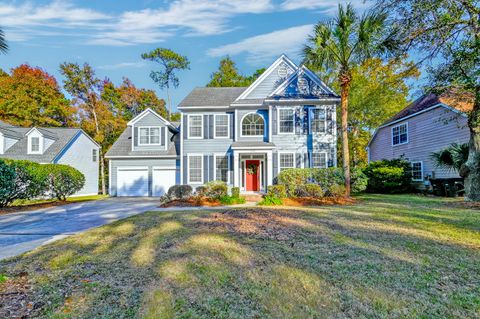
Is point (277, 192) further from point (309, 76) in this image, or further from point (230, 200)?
point (309, 76)

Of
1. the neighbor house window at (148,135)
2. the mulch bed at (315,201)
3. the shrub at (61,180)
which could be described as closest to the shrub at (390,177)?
the mulch bed at (315,201)

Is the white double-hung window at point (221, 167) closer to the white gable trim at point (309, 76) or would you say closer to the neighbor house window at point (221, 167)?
the neighbor house window at point (221, 167)

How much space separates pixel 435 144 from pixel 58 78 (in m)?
36.0

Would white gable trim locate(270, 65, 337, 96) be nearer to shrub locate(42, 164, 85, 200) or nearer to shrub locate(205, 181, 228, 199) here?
shrub locate(205, 181, 228, 199)

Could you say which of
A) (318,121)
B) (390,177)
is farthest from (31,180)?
(390,177)

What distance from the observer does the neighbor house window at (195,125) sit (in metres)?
16.5

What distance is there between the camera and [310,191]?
Result: 41.3 ft

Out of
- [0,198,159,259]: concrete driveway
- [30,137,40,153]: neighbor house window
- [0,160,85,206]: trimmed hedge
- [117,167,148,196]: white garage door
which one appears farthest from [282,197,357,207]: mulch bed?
[30,137,40,153]: neighbor house window

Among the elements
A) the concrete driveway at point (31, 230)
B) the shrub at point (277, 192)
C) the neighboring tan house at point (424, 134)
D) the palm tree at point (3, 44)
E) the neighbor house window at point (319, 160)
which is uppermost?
the palm tree at point (3, 44)

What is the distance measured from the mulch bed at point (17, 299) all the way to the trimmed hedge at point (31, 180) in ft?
33.7

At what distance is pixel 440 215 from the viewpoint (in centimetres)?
763

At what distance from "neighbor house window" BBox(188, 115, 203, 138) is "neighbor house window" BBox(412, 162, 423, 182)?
49.1 feet

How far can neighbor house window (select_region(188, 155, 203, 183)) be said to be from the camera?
53.3ft

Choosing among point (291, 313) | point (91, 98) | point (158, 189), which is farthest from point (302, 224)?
point (91, 98)
